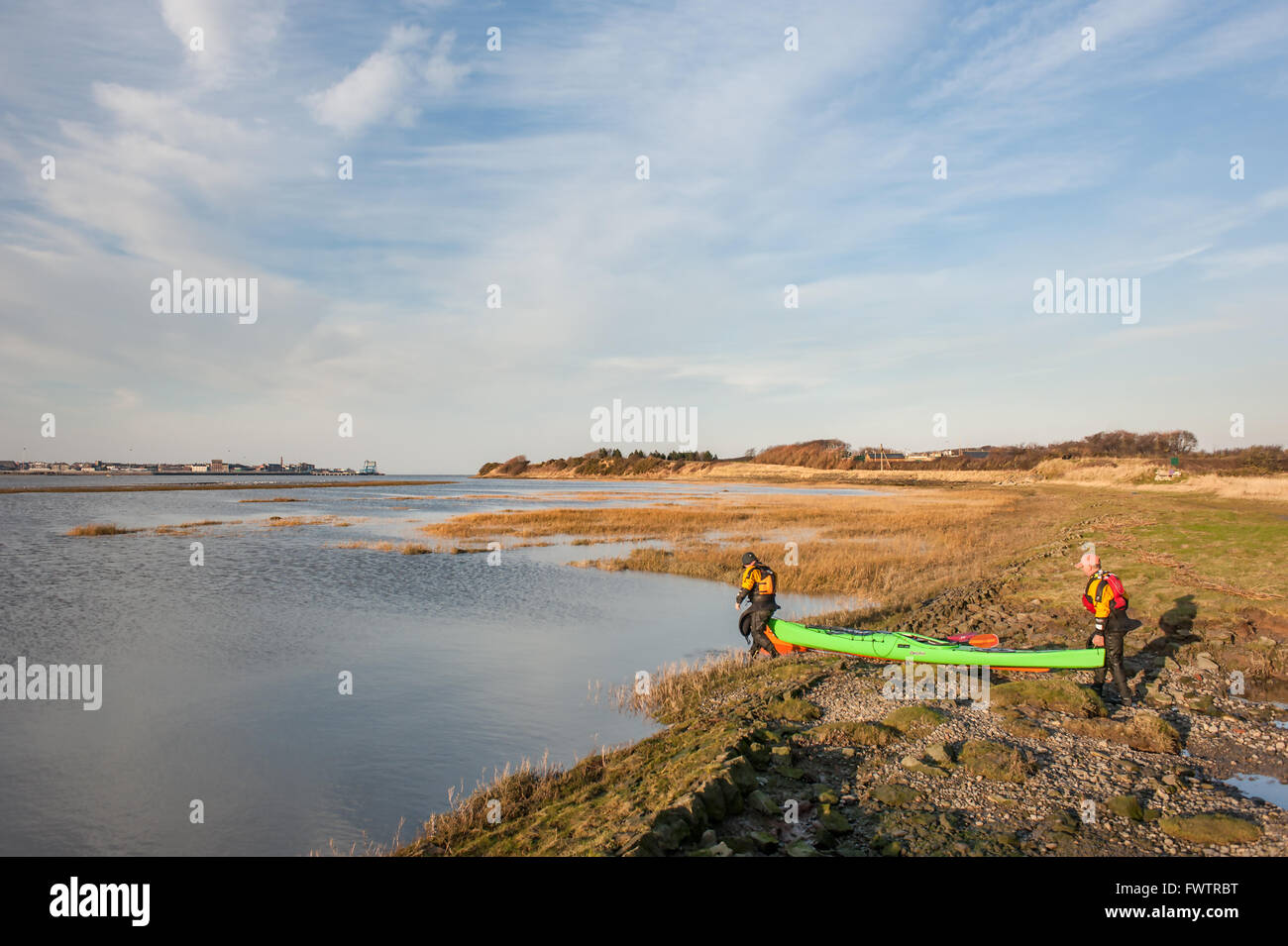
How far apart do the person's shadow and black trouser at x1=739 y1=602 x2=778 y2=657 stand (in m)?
7.41

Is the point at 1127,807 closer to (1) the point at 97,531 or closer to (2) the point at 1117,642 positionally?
(2) the point at 1117,642

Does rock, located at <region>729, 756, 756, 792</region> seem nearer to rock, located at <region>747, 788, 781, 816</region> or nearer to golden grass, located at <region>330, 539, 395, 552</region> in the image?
rock, located at <region>747, 788, 781, 816</region>

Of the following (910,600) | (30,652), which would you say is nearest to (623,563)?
(910,600)

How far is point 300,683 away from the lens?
1561cm

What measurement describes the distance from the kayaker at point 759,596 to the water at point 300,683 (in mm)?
2585

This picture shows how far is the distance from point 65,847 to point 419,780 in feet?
14.3

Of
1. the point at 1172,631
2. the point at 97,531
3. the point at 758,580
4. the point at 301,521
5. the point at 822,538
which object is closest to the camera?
the point at 758,580

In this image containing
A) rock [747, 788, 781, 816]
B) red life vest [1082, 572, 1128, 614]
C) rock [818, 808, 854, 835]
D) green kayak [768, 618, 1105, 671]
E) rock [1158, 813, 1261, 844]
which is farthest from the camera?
green kayak [768, 618, 1105, 671]

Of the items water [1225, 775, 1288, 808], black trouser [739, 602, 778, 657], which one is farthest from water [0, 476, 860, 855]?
water [1225, 775, 1288, 808]

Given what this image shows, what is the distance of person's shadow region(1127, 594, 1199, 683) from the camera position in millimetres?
14273

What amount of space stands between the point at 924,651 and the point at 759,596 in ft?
12.0

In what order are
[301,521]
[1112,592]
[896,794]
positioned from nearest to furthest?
[896,794] < [1112,592] < [301,521]

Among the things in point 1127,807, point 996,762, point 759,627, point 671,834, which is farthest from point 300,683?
point 1127,807
